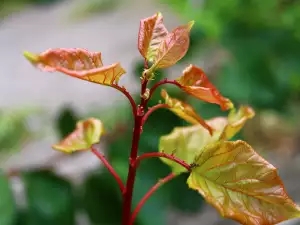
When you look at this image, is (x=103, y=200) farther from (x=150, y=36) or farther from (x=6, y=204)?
(x=150, y=36)

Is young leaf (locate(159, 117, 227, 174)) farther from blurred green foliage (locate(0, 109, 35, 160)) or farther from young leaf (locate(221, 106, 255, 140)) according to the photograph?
blurred green foliage (locate(0, 109, 35, 160))

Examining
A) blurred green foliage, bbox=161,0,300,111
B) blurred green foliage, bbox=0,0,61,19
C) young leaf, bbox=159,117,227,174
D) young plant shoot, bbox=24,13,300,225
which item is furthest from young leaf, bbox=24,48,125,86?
blurred green foliage, bbox=0,0,61,19

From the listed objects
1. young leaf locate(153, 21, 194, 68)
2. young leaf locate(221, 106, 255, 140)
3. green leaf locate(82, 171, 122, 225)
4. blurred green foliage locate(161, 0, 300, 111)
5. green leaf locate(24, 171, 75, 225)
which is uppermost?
young leaf locate(153, 21, 194, 68)

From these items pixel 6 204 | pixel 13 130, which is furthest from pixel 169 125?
pixel 13 130

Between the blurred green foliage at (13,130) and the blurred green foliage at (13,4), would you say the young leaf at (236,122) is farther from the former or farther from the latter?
the blurred green foliage at (13,4)

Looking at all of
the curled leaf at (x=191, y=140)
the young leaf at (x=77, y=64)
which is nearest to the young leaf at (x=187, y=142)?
the curled leaf at (x=191, y=140)
